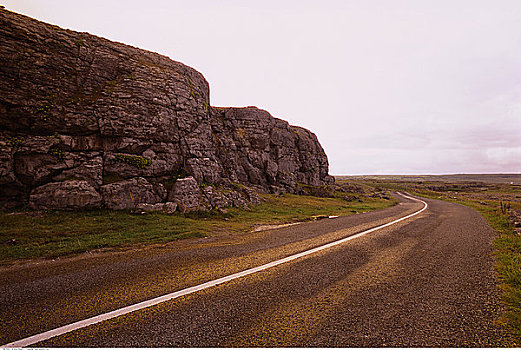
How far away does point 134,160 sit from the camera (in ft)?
64.2

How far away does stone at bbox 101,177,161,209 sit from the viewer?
1659 cm

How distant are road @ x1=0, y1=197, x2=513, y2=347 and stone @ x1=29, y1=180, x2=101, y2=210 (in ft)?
31.3

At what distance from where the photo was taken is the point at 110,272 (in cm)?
615

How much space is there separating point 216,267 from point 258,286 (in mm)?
1810

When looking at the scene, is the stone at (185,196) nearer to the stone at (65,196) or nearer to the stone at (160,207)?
the stone at (160,207)

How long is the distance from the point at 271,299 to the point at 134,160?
64.4 feet

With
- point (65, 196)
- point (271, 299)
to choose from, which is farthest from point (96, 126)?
point (271, 299)

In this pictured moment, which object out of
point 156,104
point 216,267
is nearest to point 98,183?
point 156,104

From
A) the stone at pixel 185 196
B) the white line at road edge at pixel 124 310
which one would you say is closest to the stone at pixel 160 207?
the stone at pixel 185 196

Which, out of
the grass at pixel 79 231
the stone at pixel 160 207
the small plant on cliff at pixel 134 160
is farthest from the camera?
the small plant on cliff at pixel 134 160

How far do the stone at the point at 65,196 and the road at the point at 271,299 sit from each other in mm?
9551

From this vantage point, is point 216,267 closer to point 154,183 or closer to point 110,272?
point 110,272

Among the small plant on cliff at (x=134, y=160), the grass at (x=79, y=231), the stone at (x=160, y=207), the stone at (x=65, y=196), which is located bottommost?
the grass at (x=79, y=231)

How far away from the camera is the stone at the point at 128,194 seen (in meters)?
16.6
